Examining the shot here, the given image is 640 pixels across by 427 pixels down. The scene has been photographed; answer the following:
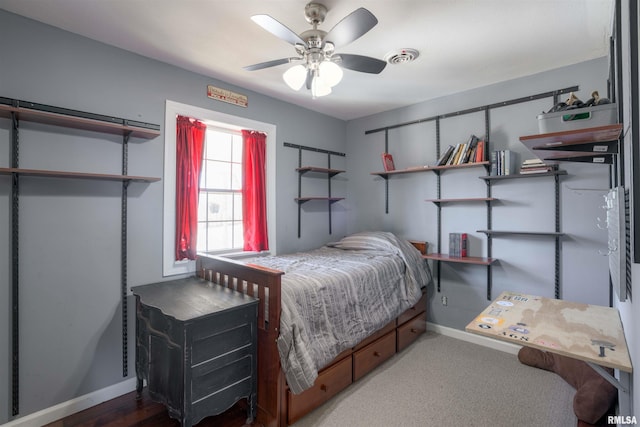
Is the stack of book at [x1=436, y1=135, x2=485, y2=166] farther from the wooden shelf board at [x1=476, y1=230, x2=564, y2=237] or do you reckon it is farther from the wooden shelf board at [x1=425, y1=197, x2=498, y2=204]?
the wooden shelf board at [x1=476, y1=230, x2=564, y2=237]

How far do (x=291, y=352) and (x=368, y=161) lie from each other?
289 centimetres

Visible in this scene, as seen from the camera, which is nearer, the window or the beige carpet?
the beige carpet

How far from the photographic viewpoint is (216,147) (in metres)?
3.13

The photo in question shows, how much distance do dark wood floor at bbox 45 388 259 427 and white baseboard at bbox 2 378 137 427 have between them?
1.3 inches

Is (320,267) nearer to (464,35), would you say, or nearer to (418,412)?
(418,412)

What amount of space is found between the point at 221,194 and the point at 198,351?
179cm

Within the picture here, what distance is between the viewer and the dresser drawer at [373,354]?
2514mm

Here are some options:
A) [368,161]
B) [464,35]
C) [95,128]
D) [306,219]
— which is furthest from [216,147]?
[464,35]

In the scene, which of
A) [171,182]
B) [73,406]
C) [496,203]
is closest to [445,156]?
[496,203]

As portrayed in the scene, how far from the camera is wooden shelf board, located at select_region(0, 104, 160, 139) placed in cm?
186

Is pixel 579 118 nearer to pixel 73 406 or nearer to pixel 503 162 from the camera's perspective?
pixel 503 162

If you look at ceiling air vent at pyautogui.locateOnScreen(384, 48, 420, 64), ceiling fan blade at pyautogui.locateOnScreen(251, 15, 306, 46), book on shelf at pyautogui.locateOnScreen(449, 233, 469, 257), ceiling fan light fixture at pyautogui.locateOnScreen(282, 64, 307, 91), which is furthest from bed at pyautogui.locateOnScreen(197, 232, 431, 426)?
ceiling air vent at pyautogui.locateOnScreen(384, 48, 420, 64)

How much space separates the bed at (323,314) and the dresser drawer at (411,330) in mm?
10

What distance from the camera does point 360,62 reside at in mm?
1951
